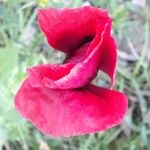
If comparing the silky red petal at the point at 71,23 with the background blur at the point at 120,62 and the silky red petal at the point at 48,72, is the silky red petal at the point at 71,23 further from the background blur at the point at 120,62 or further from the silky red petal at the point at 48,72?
the background blur at the point at 120,62

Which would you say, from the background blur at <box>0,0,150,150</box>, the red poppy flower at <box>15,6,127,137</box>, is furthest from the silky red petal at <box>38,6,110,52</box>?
the background blur at <box>0,0,150,150</box>

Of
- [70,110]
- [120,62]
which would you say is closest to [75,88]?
[70,110]


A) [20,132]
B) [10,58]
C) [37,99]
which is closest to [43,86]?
[37,99]

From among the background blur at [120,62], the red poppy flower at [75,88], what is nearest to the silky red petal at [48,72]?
the red poppy flower at [75,88]

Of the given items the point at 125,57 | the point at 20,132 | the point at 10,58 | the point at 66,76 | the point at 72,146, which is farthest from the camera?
the point at 125,57

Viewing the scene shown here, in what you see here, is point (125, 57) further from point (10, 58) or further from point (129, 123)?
point (10, 58)

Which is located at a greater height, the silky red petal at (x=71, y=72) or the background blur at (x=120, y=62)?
the silky red petal at (x=71, y=72)

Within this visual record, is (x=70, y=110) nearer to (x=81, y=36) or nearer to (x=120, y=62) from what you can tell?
(x=81, y=36)
